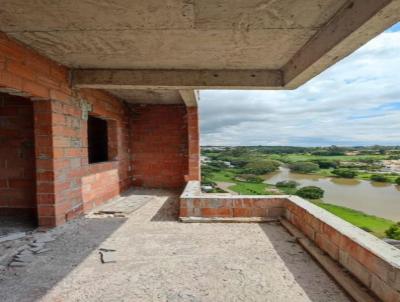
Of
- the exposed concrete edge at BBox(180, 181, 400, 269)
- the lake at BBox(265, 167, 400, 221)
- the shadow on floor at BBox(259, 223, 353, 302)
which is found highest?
the exposed concrete edge at BBox(180, 181, 400, 269)

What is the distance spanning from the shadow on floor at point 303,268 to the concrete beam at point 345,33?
2.16m

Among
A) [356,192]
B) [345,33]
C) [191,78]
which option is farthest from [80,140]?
[356,192]

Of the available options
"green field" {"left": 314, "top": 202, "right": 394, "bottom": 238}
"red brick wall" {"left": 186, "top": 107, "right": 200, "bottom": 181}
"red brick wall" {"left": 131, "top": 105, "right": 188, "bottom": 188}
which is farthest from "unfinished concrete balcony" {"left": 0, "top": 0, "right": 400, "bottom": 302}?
"green field" {"left": 314, "top": 202, "right": 394, "bottom": 238}

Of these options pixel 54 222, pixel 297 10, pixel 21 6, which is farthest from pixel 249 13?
pixel 54 222

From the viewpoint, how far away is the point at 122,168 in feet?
22.9

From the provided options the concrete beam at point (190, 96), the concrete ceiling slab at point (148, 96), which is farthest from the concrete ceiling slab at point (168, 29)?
the concrete ceiling slab at point (148, 96)

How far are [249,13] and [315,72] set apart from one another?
1437 millimetres

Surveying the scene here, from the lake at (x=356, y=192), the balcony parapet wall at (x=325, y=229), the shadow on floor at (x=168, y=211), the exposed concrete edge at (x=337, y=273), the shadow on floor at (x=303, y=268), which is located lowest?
the lake at (x=356, y=192)

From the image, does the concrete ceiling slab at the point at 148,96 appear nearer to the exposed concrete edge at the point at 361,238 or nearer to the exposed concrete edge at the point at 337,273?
the exposed concrete edge at the point at 361,238

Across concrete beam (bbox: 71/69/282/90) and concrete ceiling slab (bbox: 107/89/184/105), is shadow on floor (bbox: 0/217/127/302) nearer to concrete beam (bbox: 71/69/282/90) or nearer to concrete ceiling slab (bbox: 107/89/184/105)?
concrete beam (bbox: 71/69/282/90)

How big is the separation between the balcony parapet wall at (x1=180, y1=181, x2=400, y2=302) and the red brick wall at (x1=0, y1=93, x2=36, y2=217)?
2.51 m

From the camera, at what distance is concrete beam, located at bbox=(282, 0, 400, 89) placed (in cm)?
194

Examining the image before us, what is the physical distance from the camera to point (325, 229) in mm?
2947

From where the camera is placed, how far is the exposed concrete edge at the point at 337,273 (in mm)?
2086
